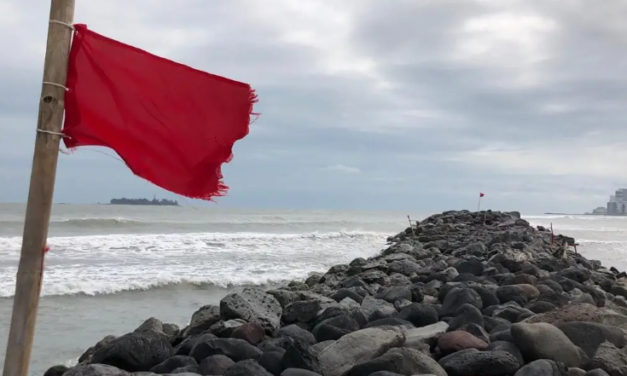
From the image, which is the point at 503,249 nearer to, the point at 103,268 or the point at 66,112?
the point at 103,268

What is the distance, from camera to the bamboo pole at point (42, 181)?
7.80ft

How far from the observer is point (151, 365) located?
4.25 m

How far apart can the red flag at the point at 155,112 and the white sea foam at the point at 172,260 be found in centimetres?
773

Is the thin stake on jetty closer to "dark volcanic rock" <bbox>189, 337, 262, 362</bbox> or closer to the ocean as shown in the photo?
"dark volcanic rock" <bbox>189, 337, 262, 362</bbox>

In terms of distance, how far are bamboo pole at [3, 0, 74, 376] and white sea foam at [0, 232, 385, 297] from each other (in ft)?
25.1

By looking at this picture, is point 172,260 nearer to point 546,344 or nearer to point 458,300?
point 458,300

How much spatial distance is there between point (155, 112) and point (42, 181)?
56 cm

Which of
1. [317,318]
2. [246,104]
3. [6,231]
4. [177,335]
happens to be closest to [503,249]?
[317,318]

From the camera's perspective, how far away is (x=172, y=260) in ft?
49.8

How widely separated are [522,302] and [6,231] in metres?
22.6

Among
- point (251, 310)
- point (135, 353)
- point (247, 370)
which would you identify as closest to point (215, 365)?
point (247, 370)

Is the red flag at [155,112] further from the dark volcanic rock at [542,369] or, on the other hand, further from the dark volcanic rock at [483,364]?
the dark volcanic rock at [542,369]

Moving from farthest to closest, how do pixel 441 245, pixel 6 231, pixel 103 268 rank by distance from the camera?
pixel 6 231 < pixel 441 245 < pixel 103 268

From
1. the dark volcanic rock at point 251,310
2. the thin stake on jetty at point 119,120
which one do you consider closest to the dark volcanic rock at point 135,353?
the dark volcanic rock at point 251,310
